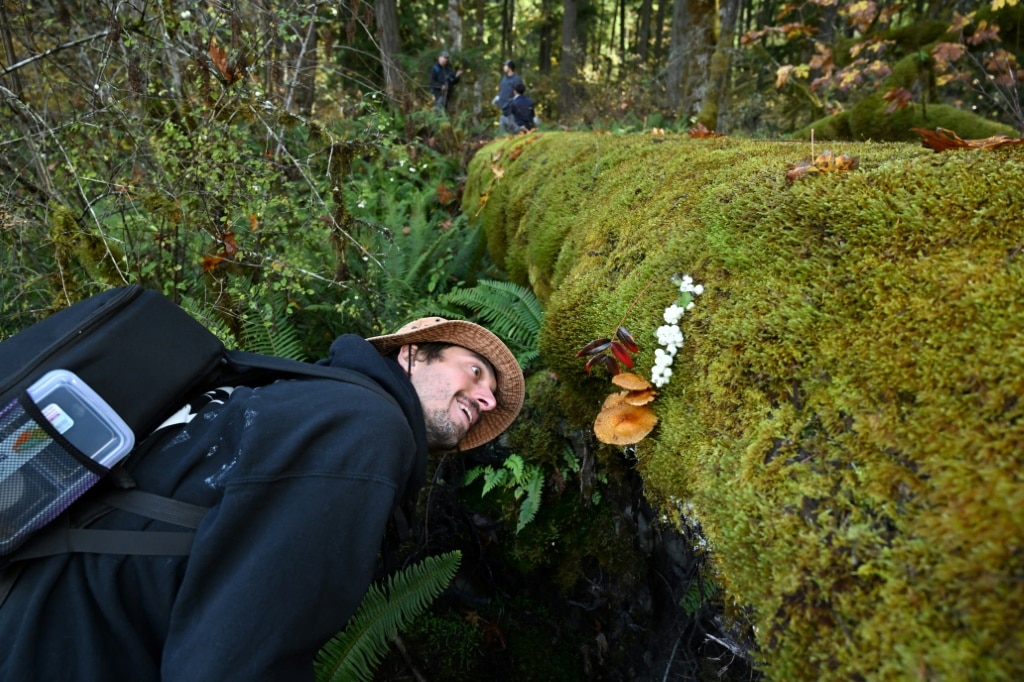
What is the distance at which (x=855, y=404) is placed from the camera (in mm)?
1291

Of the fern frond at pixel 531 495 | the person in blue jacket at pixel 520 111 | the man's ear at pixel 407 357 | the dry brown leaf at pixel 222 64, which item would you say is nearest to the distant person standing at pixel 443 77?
the person in blue jacket at pixel 520 111

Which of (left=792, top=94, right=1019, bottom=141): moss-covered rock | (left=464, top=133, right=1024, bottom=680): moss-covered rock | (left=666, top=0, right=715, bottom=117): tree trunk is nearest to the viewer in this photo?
(left=464, top=133, right=1024, bottom=680): moss-covered rock

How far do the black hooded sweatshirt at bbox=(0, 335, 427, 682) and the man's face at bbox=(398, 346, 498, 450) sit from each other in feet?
2.17

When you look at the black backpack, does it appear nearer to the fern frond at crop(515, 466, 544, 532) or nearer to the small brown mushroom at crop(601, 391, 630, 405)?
the small brown mushroom at crop(601, 391, 630, 405)

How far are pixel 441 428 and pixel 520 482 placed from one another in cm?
90

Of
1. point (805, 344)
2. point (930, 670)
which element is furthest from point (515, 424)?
point (930, 670)

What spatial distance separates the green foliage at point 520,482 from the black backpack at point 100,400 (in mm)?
1351

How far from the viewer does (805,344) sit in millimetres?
1479

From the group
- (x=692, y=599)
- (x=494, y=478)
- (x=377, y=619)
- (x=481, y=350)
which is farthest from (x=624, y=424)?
→ (x=377, y=619)

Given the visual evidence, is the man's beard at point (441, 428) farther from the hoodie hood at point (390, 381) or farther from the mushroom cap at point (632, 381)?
the mushroom cap at point (632, 381)

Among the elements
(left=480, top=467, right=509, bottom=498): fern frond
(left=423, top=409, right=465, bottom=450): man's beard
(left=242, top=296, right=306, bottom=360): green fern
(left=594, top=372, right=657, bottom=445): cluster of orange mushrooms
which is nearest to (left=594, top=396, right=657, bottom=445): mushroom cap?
(left=594, top=372, right=657, bottom=445): cluster of orange mushrooms

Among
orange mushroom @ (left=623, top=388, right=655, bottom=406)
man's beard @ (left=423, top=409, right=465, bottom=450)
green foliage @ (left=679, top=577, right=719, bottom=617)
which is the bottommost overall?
green foliage @ (left=679, top=577, right=719, bottom=617)

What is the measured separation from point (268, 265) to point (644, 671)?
3686 mm

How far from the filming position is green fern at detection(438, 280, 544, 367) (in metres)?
4.04
